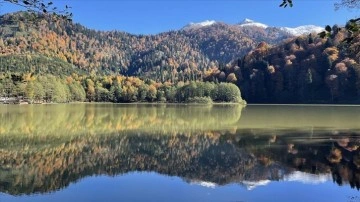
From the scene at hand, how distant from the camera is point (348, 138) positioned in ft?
119

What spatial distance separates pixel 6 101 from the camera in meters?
158

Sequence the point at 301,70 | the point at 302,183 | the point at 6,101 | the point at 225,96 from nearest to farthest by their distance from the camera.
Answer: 1. the point at 302,183
2. the point at 6,101
3. the point at 225,96
4. the point at 301,70

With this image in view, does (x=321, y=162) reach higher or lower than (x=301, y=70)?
lower

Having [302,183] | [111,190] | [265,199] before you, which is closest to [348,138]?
[302,183]

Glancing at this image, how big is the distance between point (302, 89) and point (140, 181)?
180 metres

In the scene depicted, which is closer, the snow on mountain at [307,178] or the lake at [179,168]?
the lake at [179,168]

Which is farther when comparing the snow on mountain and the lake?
the snow on mountain

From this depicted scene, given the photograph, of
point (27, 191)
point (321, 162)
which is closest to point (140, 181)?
point (27, 191)

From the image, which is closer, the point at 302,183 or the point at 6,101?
the point at 302,183

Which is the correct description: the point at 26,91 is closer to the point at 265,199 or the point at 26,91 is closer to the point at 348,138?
the point at 348,138

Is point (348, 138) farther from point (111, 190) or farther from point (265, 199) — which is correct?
point (111, 190)

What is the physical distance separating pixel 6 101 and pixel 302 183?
157339 mm

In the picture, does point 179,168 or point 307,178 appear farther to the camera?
point 179,168

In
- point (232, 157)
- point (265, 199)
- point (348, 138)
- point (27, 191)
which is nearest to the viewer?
point (265, 199)
